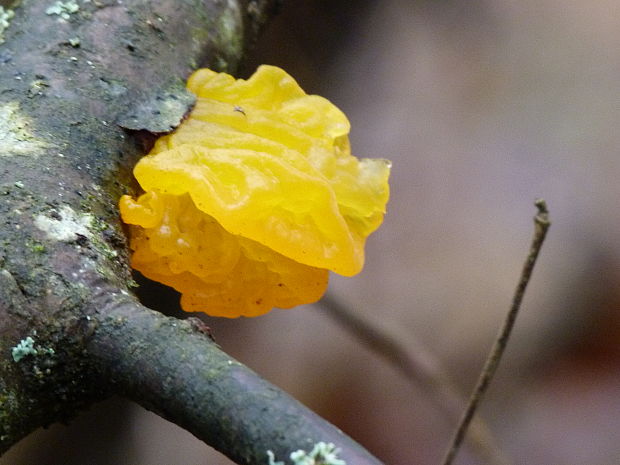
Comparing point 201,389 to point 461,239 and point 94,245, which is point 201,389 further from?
point 461,239

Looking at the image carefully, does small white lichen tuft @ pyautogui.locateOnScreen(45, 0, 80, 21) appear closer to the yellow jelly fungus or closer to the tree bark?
the tree bark

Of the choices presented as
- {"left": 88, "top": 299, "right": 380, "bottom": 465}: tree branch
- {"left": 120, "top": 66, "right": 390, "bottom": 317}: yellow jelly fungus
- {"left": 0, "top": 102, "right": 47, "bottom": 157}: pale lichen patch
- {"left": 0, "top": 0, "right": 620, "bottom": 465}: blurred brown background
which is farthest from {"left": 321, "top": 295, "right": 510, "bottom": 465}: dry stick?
{"left": 88, "top": 299, "right": 380, "bottom": 465}: tree branch

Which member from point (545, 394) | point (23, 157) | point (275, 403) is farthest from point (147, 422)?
point (275, 403)

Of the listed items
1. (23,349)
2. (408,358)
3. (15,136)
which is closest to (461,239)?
(408,358)

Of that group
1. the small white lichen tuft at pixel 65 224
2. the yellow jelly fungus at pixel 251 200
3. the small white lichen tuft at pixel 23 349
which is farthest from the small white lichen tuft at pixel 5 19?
the small white lichen tuft at pixel 23 349

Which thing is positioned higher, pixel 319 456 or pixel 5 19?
pixel 5 19

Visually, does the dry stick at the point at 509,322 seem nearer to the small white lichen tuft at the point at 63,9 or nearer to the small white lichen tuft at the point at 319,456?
the small white lichen tuft at the point at 319,456
